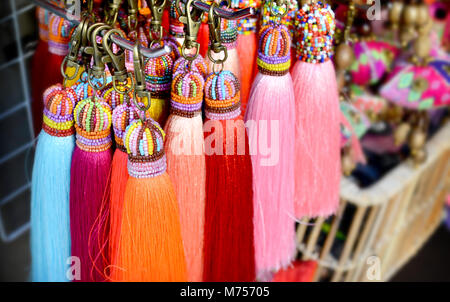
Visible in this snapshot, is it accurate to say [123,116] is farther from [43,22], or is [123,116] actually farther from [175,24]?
[43,22]

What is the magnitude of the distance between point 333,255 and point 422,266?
56 cm

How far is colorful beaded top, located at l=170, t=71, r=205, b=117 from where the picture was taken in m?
0.52

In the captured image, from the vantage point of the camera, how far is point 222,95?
534 millimetres

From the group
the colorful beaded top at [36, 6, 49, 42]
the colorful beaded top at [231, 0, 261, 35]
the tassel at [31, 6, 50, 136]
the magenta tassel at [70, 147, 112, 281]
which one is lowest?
A: the magenta tassel at [70, 147, 112, 281]

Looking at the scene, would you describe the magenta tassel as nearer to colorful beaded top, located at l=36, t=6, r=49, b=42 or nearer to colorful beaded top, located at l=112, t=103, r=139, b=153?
colorful beaded top, located at l=112, t=103, r=139, b=153

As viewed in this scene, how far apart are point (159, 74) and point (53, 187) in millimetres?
185

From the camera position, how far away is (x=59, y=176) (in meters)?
0.57

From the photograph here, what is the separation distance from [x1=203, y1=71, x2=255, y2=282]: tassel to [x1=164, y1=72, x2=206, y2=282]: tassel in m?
0.01

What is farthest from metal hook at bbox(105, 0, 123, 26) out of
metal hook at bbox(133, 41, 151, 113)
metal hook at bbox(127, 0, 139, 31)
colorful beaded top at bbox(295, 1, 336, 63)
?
colorful beaded top at bbox(295, 1, 336, 63)

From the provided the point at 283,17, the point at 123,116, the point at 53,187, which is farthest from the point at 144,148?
the point at 283,17

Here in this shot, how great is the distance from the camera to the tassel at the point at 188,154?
527mm

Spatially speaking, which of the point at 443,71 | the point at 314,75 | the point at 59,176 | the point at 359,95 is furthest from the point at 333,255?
the point at 59,176

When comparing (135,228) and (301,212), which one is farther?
(301,212)
